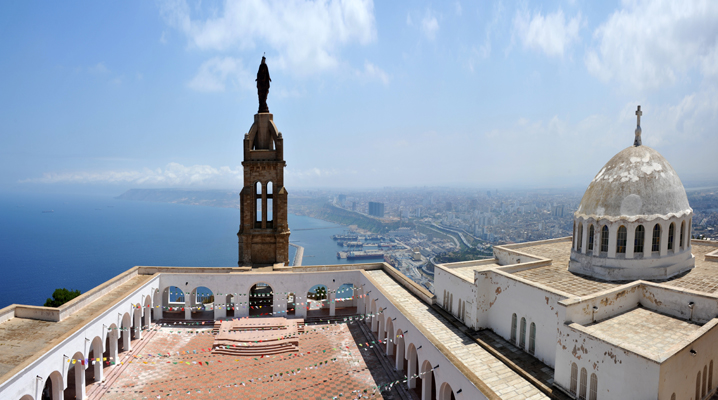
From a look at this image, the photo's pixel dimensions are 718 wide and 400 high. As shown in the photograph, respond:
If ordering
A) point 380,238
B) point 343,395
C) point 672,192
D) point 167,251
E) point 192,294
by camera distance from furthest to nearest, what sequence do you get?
point 380,238, point 167,251, point 192,294, point 343,395, point 672,192

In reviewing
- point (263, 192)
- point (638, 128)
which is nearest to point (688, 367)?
point (638, 128)

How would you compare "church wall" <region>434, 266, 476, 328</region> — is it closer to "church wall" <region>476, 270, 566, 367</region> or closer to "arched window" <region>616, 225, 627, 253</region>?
"church wall" <region>476, 270, 566, 367</region>

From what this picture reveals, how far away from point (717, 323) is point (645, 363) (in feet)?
12.0

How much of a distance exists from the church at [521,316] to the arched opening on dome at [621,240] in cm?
4

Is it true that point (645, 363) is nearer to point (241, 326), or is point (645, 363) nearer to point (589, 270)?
point (589, 270)

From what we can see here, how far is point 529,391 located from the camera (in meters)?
9.54

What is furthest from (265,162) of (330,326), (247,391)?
(247,391)

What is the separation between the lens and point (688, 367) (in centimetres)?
824

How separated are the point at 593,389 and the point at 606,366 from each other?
77 cm

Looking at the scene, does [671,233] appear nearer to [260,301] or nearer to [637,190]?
[637,190]

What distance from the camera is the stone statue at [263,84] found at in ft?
74.6

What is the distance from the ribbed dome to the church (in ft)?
0.15

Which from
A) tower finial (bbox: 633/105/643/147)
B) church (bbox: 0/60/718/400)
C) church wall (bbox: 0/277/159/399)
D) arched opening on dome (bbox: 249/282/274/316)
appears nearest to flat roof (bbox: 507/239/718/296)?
church (bbox: 0/60/718/400)

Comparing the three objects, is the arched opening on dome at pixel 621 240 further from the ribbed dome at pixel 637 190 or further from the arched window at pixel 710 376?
the arched window at pixel 710 376
